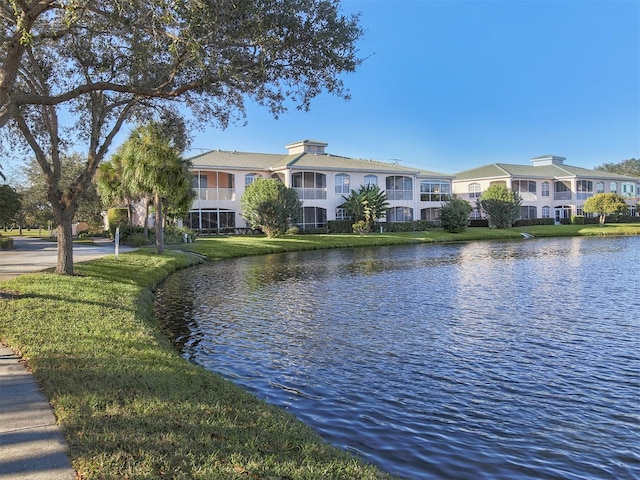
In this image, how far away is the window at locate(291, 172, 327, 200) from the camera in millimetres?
52966

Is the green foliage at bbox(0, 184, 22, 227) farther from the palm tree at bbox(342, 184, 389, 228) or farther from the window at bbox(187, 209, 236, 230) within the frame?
the palm tree at bbox(342, 184, 389, 228)

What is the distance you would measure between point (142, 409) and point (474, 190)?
73.5 m

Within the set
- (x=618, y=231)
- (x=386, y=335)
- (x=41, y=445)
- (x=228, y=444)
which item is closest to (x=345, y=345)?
(x=386, y=335)

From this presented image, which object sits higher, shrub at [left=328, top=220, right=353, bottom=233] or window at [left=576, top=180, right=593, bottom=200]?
window at [left=576, top=180, right=593, bottom=200]

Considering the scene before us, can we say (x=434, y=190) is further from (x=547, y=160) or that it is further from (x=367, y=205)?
(x=547, y=160)

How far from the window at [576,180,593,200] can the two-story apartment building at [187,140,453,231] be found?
2277 cm

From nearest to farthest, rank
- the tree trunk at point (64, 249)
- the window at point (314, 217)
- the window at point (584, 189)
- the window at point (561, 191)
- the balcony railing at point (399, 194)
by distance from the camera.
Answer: the tree trunk at point (64, 249) → the window at point (314, 217) → the balcony railing at point (399, 194) → the window at point (584, 189) → the window at point (561, 191)

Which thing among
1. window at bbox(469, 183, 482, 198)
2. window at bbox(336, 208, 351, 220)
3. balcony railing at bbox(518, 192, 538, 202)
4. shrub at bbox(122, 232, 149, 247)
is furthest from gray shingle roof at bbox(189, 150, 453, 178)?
balcony railing at bbox(518, 192, 538, 202)

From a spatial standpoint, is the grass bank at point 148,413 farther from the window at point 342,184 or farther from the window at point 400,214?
the window at point 400,214

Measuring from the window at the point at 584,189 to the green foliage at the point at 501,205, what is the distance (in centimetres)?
1939

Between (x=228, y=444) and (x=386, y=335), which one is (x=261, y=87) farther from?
(x=228, y=444)

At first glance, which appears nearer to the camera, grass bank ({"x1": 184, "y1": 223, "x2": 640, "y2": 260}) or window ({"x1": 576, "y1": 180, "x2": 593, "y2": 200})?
grass bank ({"x1": 184, "y1": 223, "x2": 640, "y2": 260})

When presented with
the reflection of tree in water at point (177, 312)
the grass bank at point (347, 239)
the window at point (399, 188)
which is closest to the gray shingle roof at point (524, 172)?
the grass bank at point (347, 239)

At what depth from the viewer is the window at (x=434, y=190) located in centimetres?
6319
